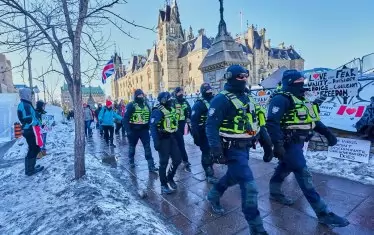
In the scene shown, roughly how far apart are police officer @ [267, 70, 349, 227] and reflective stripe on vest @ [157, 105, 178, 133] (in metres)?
1.92

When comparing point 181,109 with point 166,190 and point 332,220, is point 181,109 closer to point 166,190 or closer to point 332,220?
point 166,190

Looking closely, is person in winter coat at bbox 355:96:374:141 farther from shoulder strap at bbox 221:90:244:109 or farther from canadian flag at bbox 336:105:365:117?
shoulder strap at bbox 221:90:244:109

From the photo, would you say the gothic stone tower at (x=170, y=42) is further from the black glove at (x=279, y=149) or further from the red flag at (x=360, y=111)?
the black glove at (x=279, y=149)

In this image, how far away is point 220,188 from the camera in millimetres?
3463

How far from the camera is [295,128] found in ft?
10.9

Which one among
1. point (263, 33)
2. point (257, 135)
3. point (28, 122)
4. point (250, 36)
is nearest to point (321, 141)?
point (257, 135)

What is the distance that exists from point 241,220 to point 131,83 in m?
79.4

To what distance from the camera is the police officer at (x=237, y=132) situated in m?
2.80

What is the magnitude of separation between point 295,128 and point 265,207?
1378 millimetres

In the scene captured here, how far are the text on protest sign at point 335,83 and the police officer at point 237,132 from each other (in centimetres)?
405

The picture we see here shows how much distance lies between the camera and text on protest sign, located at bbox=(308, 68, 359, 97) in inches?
224

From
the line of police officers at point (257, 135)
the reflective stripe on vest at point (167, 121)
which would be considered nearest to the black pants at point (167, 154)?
the reflective stripe on vest at point (167, 121)

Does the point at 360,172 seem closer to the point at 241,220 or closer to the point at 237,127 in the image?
the point at 241,220

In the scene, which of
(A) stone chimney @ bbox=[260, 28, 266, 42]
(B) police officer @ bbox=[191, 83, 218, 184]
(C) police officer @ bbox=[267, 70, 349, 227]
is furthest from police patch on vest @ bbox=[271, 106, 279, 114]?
(A) stone chimney @ bbox=[260, 28, 266, 42]
